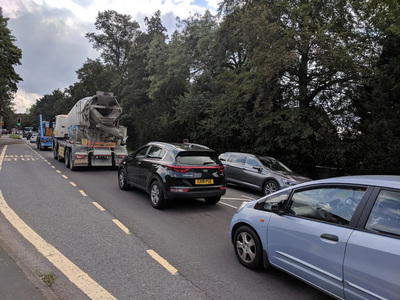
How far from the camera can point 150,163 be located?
7.68 meters

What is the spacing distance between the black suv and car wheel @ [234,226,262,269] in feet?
9.07

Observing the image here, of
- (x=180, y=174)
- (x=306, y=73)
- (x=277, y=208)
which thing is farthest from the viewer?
(x=306, y=73)

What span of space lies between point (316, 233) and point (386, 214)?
71 cm

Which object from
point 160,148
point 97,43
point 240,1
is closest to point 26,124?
point 97,43

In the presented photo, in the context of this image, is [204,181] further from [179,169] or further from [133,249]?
[133,249]

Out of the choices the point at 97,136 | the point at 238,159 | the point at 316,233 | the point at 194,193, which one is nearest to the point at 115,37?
the point at 97,136

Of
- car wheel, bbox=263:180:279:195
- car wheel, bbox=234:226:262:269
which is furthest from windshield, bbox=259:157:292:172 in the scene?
car wheel, bbox=234:226:262:269

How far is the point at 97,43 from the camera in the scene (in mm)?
51125

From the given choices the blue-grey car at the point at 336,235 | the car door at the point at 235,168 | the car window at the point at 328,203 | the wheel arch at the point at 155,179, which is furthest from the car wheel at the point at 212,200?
the car window at the point at 328,203

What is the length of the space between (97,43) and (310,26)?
151 ft

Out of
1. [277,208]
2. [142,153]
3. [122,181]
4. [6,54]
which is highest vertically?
[6,54]

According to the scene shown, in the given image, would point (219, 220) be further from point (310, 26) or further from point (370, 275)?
point (310, 26)

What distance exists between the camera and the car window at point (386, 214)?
104 inches

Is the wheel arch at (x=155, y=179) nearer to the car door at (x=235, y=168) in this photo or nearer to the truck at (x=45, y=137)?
the car door at (x=235, y=168)
